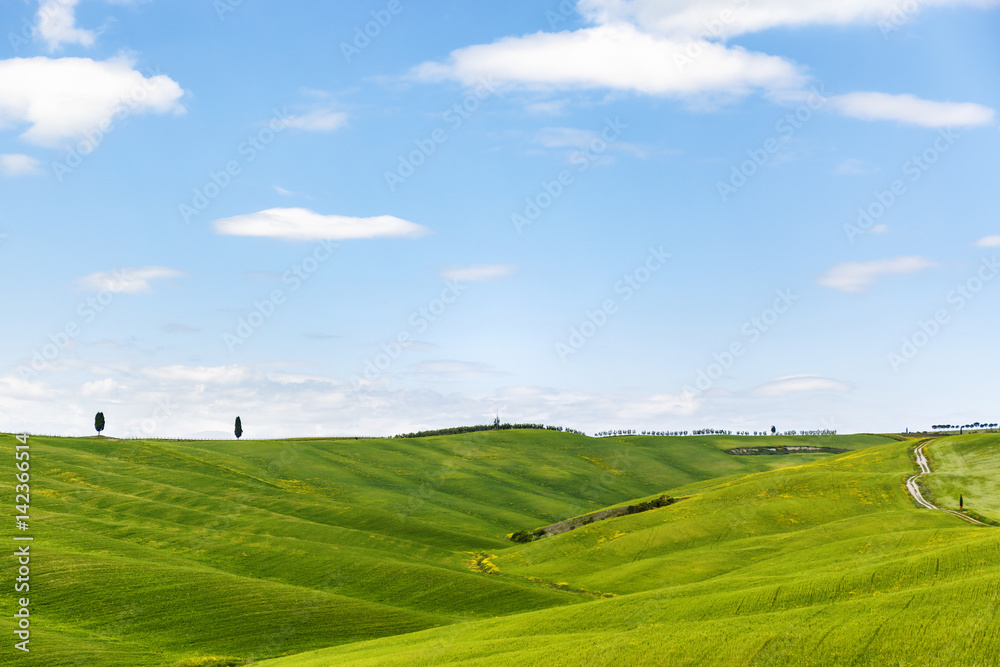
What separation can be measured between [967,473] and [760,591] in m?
69.1

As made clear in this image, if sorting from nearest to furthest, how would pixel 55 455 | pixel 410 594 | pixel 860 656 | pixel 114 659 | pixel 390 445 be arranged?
pixel 860 656 → pixel 114 659 → pixel 410 594 → pixel 55 455 → pixel 390 445

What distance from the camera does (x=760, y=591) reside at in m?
44.7

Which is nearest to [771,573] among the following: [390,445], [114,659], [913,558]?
[913,558]

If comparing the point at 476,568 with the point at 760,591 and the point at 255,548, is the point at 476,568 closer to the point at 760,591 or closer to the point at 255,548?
the point at 255,548

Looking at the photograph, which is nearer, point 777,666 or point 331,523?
point 777,666

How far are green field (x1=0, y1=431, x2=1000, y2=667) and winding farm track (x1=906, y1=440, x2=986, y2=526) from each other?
145 centimetres

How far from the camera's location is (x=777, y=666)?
30.3 meters

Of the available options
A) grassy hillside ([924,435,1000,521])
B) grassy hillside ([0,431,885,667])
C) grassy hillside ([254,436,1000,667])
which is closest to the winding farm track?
grassy hillside ([924,435,1000,521])

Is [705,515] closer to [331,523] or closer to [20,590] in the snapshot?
[331,523]

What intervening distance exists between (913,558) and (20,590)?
6324 cm

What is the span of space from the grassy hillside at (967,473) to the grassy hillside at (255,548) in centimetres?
3913

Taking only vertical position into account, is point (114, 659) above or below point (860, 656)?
below

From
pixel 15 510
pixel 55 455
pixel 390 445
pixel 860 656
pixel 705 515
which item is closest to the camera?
pixel 860 656

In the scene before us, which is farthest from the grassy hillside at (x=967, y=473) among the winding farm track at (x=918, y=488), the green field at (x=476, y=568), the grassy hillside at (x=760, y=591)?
the grassy hillside at (x=760, y=591)
